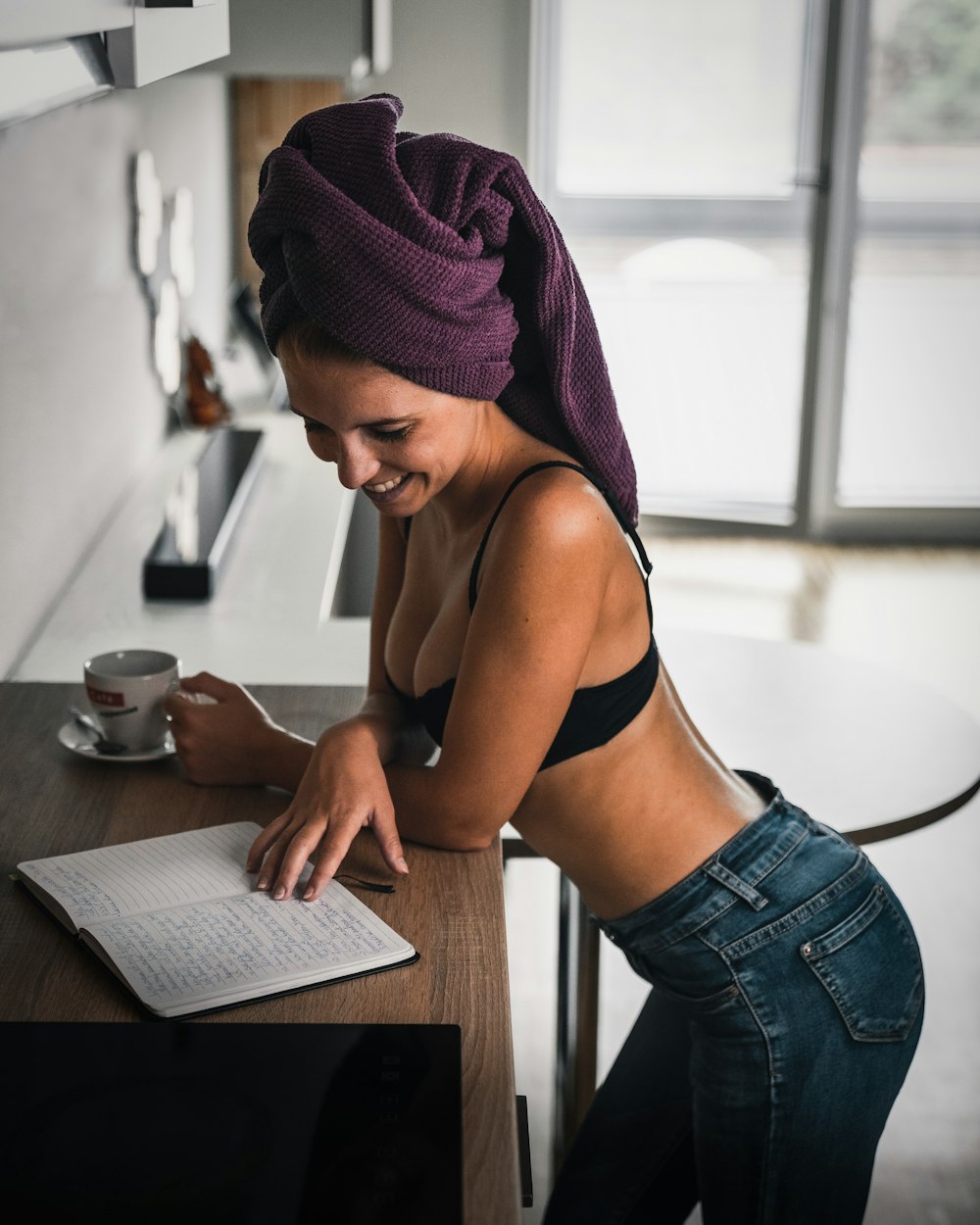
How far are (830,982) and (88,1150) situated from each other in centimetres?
65

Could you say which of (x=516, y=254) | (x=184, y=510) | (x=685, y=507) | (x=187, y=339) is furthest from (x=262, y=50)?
(x=685, y=507)

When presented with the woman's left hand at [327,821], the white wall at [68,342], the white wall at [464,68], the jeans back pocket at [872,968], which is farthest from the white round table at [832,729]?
the white wall at [464,68]

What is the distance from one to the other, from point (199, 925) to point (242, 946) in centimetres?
5

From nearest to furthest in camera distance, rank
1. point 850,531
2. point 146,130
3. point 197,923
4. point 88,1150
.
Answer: point 88,1150, point 197,923, point 146,130, point 850,531

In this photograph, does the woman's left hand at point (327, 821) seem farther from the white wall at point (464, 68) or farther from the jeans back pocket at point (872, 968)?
the white wall at point (464, 68)

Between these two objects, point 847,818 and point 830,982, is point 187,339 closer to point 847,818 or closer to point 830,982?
point 847,818

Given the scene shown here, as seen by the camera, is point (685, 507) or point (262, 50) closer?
point (262, 50)

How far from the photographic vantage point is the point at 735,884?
1187 millimetres

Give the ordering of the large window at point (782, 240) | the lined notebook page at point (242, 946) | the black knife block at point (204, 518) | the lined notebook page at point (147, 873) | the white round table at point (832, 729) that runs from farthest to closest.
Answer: the large window at point (782, 240) → the black knife block at point (204, 518) → the white round table at point (832, 729) → the lined notebook page at point (147, 873) → the lined notebook page at point (242, 946)

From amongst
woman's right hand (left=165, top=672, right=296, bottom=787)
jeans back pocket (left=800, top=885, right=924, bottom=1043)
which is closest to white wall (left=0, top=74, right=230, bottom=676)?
woman's right hand (left=165, top=672, right=296, bottom=787)

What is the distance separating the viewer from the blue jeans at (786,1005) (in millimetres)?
1173

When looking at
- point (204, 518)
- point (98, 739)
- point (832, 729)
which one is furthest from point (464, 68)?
point (98, 739)

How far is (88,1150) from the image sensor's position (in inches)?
31.0

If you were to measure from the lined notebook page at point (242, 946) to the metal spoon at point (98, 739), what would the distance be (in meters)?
0.32
